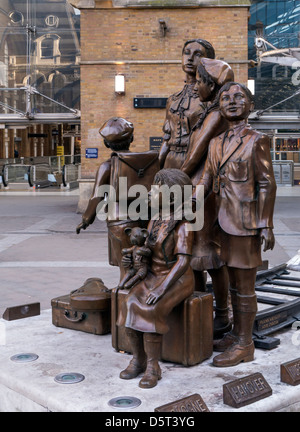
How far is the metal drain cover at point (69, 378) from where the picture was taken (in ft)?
13.8

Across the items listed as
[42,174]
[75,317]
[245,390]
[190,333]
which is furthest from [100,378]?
[42,174]

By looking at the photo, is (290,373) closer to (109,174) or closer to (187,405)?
(187,405)

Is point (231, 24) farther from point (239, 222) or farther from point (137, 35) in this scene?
point (239, 222)

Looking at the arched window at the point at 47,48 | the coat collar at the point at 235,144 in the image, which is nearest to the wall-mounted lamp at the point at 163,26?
the arched window at the point at 47,48

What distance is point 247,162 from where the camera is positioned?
4379mm

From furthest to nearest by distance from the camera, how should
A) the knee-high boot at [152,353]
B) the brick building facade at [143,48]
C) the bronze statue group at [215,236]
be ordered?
the brick building facade at [143,48] → the bronze statue group at [215,236] → the knee-high boot at [152,353]

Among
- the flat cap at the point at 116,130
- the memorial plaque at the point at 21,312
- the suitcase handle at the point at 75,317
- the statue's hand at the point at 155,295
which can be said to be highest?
the flat cap at the point at 116,130

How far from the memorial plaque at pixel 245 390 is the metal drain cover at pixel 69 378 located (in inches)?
41.1

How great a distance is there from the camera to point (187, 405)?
11.9 feet

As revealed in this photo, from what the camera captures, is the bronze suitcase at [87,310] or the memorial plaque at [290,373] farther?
the bronze suitcase at [87,310]

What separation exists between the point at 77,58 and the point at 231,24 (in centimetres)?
567

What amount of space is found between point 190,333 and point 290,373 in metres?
0.74

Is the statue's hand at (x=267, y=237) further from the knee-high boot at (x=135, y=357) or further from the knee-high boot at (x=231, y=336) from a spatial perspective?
the knee-high boot at (x=135, y=357)

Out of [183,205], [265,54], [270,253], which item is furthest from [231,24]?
[183,205]
